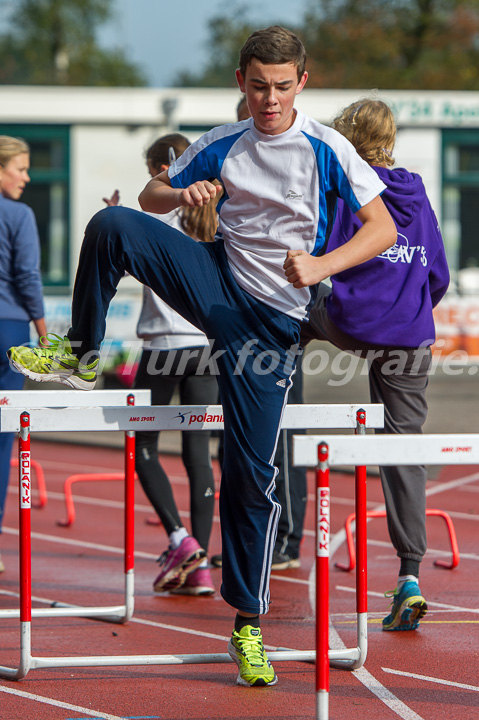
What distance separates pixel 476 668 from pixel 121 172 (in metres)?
14.1

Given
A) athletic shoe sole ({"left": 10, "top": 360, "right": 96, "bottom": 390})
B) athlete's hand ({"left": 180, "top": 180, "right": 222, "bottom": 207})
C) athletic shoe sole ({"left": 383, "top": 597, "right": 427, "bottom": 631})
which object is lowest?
athletic shoe sole ({"left": 383, "top": 597, "right": 427, "bottom": 631})

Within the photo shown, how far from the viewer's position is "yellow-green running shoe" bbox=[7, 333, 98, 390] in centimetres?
397

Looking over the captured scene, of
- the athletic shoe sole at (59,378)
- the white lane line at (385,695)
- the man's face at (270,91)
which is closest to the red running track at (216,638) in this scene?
the white lane line at (385,695)

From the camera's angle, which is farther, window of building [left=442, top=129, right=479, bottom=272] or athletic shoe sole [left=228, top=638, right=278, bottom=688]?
window of building [left=442, top=129, right=479, bottom=272]

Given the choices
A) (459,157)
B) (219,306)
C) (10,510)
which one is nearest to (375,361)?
(219,306)

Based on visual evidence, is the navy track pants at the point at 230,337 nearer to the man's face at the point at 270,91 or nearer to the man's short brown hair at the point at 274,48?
the man's face at the point at 270,91

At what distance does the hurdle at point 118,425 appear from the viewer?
389cm

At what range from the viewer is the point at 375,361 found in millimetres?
4727

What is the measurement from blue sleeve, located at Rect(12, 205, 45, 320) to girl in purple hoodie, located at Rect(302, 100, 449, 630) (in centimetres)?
183

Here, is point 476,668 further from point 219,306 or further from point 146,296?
point 146,296

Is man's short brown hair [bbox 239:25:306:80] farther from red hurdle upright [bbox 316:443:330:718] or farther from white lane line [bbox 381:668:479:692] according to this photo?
white lane line [bbox 381:668:479:692]

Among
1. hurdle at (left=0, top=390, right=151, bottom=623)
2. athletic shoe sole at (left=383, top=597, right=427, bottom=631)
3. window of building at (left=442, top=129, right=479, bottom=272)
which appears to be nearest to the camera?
hurdle at (left=0, top=390, right=151, bottom=623)

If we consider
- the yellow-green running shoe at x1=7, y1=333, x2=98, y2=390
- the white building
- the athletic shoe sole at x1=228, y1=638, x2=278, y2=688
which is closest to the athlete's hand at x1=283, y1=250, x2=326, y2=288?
the yellow-green running shoe at x1=7, y1=333, x2=98, y2=390

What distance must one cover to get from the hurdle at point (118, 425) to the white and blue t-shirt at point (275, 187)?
1.49ft
